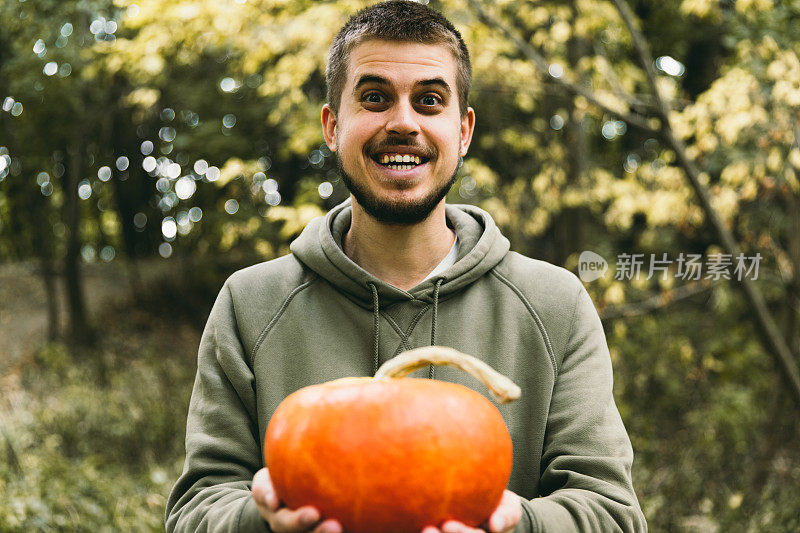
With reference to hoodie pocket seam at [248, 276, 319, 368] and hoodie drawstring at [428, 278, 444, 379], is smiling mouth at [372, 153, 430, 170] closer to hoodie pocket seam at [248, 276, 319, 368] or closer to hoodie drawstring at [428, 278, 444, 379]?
hoodie drawstring at [428, 278, 444, 379]

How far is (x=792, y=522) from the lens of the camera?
476cm

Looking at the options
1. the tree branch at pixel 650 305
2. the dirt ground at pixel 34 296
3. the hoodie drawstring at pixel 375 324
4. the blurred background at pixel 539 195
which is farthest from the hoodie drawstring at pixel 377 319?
the dirt ground at pixel 34 296

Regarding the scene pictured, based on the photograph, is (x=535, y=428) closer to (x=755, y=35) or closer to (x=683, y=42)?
(x=755, y=35)

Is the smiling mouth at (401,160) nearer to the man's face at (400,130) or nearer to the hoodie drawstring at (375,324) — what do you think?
the man's face at (400,130)

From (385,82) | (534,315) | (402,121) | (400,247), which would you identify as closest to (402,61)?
(385,82)

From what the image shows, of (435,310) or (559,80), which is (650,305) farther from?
(435,310)

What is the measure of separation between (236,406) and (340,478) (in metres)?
0.78

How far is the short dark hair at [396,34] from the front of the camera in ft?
6.27

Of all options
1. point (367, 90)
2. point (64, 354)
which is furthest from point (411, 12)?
point (64, 354)

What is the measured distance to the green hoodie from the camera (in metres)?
1.79

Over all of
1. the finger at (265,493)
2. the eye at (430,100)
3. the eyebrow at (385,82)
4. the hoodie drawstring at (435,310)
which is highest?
the eyebrow at (385,82)

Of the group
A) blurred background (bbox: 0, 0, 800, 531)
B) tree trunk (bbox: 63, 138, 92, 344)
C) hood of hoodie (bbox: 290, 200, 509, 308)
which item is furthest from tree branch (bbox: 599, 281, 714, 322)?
tree trunk (bbox: 63, 138, 92, 344)

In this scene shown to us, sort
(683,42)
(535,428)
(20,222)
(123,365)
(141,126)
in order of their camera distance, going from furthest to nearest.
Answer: (20,222), (141,126), (123,365), (683,42), (535,428)

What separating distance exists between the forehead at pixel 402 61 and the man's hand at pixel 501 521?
42.1 inches
